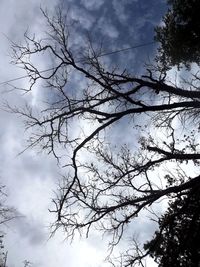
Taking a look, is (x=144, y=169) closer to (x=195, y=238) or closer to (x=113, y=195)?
(x=113, y=195)

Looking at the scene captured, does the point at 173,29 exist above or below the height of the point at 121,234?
above

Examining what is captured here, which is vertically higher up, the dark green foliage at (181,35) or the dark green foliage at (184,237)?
the dark green foliage at (181,35)

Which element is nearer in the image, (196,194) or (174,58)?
(196,194)

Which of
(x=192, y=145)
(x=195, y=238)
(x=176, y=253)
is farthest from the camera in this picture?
(x=192, y=145)

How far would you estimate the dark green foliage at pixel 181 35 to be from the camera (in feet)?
36.0

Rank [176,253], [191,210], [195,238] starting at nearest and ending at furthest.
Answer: [176,253] → [195,238] → [191,210]

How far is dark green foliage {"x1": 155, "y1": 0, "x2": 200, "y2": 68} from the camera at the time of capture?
1096 centimetres

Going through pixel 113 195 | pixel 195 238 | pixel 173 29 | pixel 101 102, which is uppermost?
pixel 173 29

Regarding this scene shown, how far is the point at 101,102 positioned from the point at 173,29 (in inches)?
163

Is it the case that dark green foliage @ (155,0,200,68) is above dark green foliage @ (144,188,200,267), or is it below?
above

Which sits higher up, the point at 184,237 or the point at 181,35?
the point at 181,35

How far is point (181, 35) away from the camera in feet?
37.6

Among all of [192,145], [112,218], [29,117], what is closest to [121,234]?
[112,218]

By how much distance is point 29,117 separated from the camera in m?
9.79
